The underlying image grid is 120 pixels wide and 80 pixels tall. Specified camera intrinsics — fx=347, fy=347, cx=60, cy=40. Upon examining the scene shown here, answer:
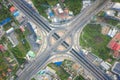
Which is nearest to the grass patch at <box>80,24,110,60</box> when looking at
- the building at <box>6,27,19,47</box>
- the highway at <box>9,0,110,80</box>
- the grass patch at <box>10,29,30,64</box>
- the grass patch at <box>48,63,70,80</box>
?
the highway at <box>9,0,110,80</box>

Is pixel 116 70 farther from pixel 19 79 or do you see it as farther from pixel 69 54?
pixel 19 79

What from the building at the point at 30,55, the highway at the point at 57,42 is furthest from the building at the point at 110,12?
the building at the point at 30,55

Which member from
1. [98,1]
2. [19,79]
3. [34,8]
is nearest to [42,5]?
[34,8]

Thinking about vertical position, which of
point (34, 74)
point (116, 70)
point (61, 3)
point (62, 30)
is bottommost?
point (116, 70)

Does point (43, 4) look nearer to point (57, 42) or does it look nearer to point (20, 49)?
point (57, 42)

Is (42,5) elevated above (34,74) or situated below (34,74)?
above

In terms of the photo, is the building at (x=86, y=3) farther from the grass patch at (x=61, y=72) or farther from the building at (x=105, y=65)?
the grass patch at (x=61, y=72)
